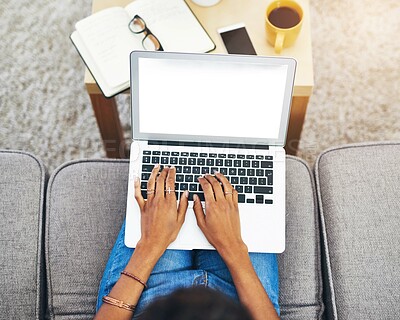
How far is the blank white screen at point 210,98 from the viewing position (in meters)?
1.17

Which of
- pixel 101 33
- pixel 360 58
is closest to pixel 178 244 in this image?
pixel 101 33

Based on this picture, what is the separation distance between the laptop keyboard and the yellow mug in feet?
0.97

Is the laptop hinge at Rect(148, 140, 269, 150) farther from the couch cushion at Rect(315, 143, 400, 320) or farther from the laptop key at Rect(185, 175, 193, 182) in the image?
the couch cushion at Rect(315, 143, 400, 320)

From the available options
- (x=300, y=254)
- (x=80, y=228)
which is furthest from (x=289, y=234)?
(x=80, y=228)

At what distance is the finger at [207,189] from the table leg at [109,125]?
1.26 feet

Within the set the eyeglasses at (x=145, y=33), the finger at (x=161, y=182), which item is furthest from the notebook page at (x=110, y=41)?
the finger at (x=161, y=182)

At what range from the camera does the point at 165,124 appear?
1.26 m

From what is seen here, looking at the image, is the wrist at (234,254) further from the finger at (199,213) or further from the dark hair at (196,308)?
the dark hair at (196,308)

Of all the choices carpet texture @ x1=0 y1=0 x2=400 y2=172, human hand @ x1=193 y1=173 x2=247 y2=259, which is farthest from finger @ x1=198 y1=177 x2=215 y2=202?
carpet texture @ x1=0 y1=0 x2=400 y2=172

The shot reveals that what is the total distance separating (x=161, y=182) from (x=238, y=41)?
0.43 meters

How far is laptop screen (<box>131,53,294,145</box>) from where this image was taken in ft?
3.81

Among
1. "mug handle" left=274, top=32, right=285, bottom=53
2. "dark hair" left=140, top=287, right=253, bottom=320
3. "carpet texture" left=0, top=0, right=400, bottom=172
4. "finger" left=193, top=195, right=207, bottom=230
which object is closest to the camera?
"dark hair" left=140, top=287, right=253, bottom=320

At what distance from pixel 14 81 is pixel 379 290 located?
4.55 ft

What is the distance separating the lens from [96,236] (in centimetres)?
128
